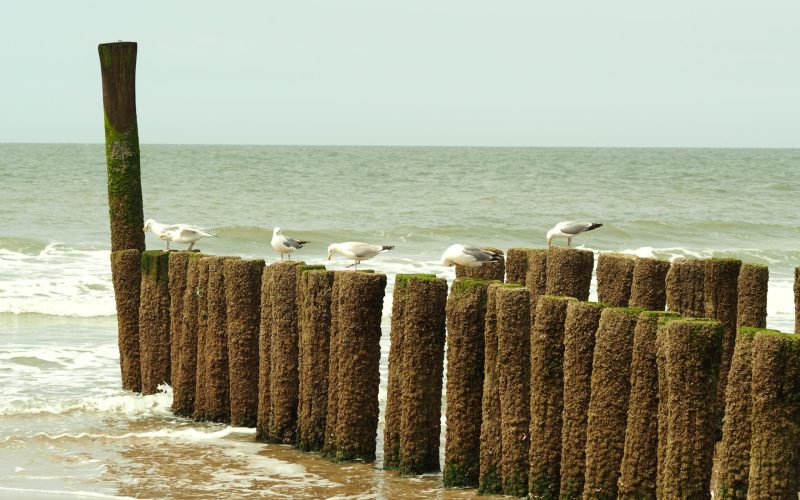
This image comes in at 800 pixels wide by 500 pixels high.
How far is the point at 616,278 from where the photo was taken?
9148 millimetres

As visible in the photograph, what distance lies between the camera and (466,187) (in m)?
42.9

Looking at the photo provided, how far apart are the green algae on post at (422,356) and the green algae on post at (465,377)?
177 millimetres


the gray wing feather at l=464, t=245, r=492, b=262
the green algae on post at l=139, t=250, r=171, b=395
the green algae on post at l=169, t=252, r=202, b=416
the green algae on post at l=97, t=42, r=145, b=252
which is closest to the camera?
the gray wing feather at l=464, t=245, r=492, b=262

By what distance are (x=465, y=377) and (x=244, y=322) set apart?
2.42 m

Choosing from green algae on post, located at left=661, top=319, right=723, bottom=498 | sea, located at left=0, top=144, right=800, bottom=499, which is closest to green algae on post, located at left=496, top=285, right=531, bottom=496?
sea, located at left=0, top=144, right=800, bottom=499

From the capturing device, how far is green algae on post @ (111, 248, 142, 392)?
35.8ft

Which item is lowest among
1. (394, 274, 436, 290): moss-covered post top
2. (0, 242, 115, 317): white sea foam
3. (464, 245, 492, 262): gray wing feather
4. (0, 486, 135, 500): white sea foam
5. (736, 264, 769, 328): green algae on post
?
(0, 242, 115, 317): white sea foam

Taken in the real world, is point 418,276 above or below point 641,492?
above

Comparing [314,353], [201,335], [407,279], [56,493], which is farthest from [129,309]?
[407,279]

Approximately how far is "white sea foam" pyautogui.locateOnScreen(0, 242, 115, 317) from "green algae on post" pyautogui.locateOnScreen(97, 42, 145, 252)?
5.94 metres

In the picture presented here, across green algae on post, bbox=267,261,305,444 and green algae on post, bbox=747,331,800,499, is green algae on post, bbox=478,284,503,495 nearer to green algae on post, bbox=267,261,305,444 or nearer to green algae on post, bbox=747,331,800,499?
green algae on post, bbox=747,331,800,499

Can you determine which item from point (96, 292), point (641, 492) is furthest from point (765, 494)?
point (96, 292)

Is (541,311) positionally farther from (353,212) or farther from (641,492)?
(353,212)

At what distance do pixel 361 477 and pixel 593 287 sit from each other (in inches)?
397
